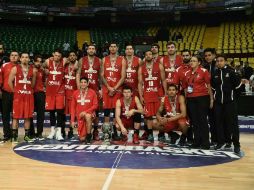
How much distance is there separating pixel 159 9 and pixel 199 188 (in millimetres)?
18563

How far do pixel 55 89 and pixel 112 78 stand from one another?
3.40 feet

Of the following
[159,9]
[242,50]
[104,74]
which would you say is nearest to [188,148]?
[104,74]

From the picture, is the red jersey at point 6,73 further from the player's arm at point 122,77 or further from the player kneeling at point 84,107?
the player's arm at point 122,77

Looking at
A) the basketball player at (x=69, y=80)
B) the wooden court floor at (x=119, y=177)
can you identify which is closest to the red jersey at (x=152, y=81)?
the basketball player at (x=69, y=80)

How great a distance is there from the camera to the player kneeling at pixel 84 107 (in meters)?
6.13

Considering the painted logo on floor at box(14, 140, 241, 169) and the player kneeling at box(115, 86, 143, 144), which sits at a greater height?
the player kneeling at box(115, 86, 143, 144)

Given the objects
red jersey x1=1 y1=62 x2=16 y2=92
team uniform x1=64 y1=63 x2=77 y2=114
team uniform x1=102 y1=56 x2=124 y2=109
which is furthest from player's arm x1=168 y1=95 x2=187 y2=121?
red jersey x1=1 y1=62 x2=16 y2=92

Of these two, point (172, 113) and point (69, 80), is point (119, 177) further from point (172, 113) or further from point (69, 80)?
point (69, 80)

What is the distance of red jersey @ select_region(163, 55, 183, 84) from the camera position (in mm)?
6375

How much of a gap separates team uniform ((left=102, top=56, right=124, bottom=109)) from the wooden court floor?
2079 mm

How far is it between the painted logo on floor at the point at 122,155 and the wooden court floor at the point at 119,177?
0.22m

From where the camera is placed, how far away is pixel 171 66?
6.41m

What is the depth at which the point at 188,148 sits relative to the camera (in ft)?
18.8

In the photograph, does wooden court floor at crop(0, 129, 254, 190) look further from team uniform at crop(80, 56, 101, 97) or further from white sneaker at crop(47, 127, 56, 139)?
team uniform at crop(80, 56, 101, 97)
